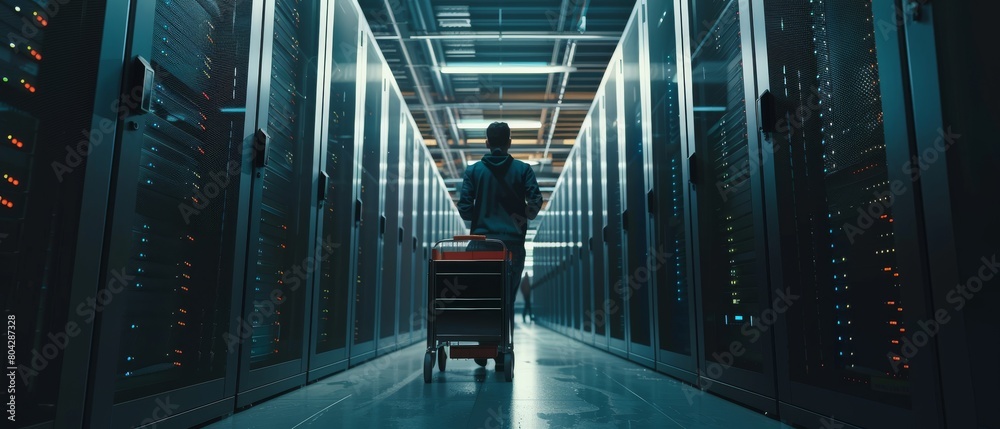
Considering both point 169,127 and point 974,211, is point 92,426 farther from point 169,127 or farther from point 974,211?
point 974,211

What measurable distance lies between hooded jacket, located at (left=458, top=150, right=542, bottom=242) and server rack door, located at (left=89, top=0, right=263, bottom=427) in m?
1.81

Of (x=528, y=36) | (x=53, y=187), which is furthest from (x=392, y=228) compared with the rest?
(x=53, y=187)

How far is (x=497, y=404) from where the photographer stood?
2.50m

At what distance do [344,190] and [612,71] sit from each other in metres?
2.79

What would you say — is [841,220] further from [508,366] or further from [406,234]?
[406,234]

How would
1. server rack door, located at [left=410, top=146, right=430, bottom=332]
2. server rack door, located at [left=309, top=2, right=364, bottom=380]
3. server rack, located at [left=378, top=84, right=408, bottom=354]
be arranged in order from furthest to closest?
server rack door, located at [left=410, top=146, right=430, bottom=332]
server rack, located at [left=378, top=84, right=408, bottom=354]
server rack door, located at [left=309, top=2, right=364, bottom=380]

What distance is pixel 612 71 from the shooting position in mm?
5254

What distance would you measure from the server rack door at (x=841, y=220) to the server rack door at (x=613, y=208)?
2.77 meters

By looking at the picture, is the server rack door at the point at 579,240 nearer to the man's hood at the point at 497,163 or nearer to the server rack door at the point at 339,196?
the man's hood at the point at 497,163

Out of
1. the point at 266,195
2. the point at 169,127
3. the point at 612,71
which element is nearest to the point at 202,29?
the point at 169,127

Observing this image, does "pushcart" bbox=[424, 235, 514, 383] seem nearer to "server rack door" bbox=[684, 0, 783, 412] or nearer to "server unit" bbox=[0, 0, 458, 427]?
"server unit" bbox=[0, 0, 458, 427]

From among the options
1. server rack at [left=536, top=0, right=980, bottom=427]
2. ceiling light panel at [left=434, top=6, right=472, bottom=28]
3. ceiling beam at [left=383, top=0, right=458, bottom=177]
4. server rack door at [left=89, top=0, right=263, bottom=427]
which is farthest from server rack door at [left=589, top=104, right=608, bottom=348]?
server rack door at [left=89, top=0, right=263, bottom=427]

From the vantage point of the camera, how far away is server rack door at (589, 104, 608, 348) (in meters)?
5.76

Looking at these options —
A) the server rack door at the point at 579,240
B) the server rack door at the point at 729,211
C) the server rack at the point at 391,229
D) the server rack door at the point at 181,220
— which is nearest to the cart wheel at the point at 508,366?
the server rack door at the point at 729,211
